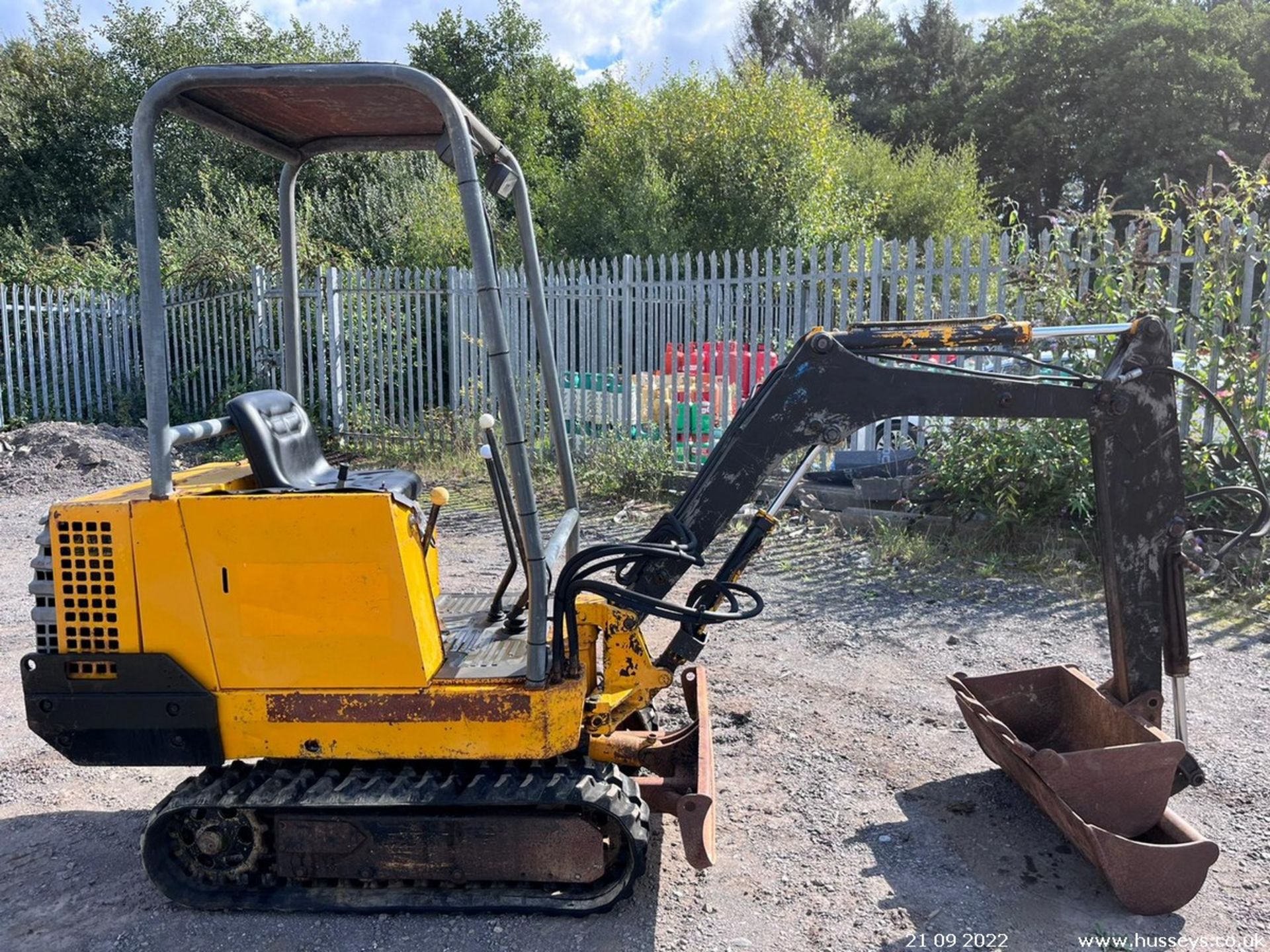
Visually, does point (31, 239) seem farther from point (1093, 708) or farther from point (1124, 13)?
point (1124, 13)

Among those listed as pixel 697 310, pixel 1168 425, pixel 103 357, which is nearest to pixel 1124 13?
pixel 697 310

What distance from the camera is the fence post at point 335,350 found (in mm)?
11945

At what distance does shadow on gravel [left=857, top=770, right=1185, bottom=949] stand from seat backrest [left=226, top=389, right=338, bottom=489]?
2499 millimetres

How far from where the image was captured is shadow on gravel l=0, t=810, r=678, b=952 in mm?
3033

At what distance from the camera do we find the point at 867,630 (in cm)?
591

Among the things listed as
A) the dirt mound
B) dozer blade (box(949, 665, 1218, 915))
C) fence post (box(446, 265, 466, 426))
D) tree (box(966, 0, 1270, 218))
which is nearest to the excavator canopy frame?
dozer blade (box(949, 665, 1218, 915))

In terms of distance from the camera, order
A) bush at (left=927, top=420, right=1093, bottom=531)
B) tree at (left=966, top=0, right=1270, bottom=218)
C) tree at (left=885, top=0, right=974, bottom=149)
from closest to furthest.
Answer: bush at (left=927, top=420, right=1093, bottom=531) < tree at (left=966, top=0, right=1270, bottom=218) < tree at (left=885, top=0, right=974, bottom=149)

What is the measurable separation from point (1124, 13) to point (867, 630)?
30.9 meters

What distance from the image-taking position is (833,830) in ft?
12.1

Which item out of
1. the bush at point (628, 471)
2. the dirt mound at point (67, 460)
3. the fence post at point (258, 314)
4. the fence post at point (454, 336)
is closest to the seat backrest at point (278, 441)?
the bush at point (628, 471)

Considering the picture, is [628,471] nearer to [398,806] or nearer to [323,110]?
[323,110]

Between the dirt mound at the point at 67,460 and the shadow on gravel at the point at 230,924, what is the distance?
7970 mm

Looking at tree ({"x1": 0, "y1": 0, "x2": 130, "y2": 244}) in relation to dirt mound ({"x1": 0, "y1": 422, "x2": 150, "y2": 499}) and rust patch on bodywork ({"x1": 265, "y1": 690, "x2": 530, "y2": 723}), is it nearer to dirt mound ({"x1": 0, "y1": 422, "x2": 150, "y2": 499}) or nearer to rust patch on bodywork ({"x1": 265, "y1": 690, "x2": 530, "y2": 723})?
dirt mound ({"x1": 0, "y1": 422, "x2": 150, "y2": 499})

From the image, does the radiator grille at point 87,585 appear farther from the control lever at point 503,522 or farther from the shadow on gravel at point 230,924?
the control lever at point 503,522
